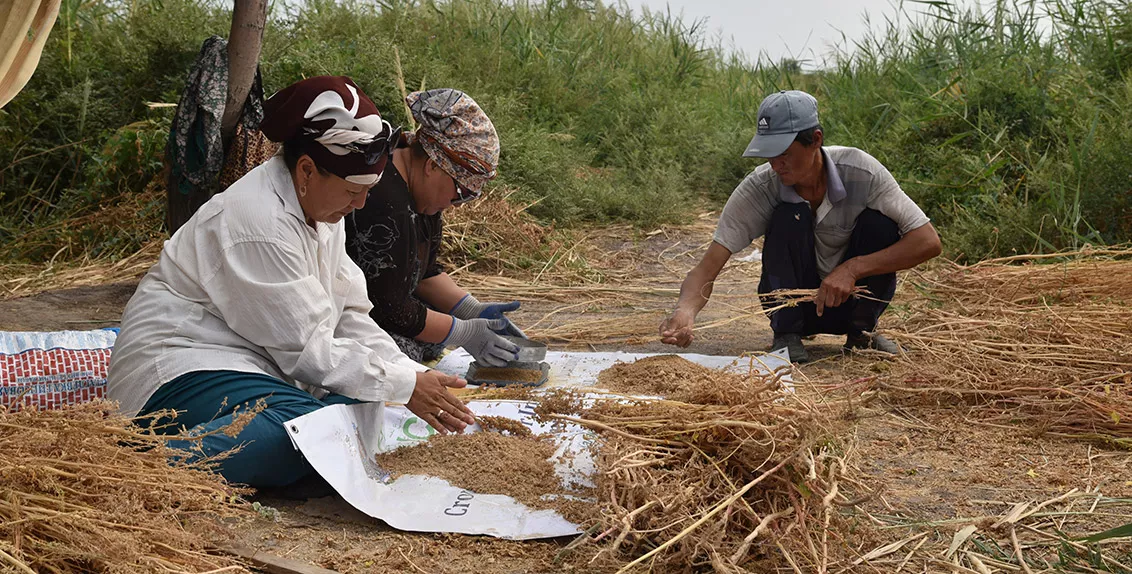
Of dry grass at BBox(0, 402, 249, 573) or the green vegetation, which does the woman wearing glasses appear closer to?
dry grass at BBox(0, 402, 249, 573)

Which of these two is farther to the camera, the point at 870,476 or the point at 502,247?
the point at 502,247

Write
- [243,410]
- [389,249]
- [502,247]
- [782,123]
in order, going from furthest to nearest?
[502,247], [782,123], [389,249], [243,410]

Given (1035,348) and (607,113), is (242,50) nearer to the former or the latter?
(1035,348)

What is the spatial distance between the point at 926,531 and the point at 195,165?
2882 mm

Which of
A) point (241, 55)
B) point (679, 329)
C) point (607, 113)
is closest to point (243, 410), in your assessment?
point (679, 329)

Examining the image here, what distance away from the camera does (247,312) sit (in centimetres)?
236

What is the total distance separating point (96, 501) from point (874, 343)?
2.80m

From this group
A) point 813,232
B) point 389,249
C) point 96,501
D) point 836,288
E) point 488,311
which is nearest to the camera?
point 96,501

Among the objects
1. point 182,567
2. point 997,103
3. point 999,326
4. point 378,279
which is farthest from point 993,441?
point 997,103

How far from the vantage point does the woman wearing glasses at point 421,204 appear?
9.84ft

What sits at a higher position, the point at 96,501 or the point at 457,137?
the point at 457,137

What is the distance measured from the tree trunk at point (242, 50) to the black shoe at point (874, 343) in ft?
7.96

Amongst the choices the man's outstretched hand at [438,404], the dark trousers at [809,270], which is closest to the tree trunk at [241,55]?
the man's outstretched hand at [438,404]

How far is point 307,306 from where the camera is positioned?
7.77 feet
